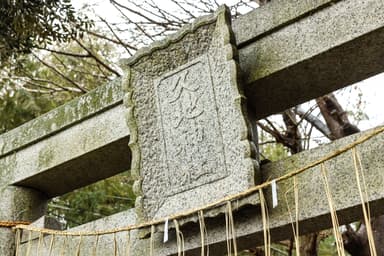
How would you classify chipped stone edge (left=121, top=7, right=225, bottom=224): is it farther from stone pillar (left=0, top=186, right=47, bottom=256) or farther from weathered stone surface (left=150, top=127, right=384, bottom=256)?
stone pillar (left=0, top=186, right=47, bottom=256)

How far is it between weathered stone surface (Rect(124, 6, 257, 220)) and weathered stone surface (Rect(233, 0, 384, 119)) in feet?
0.43

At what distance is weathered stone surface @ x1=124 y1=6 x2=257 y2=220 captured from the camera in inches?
82.9

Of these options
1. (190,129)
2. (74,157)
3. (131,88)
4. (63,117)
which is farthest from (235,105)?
(63,117)

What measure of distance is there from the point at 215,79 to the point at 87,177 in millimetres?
1104

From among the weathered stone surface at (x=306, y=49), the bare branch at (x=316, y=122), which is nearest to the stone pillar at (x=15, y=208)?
the weathered stone surface at (x=306, y=49)

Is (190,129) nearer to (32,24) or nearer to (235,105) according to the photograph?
(235,105)

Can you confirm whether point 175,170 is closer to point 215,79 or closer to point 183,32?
point 215,79

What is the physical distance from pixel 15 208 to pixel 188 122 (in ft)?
4.07

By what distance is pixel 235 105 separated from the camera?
211 cm

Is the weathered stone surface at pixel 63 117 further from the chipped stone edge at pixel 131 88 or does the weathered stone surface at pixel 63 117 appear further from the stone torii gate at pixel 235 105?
the chipped stone edge at pixel 131 88

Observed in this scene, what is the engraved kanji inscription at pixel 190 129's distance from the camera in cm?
216

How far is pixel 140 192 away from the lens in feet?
7.63

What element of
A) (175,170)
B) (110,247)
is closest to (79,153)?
(110,247)

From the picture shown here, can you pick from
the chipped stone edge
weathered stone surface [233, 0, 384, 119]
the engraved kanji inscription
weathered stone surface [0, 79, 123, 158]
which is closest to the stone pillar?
weathered stone surface [0, 79, 123, 158]
